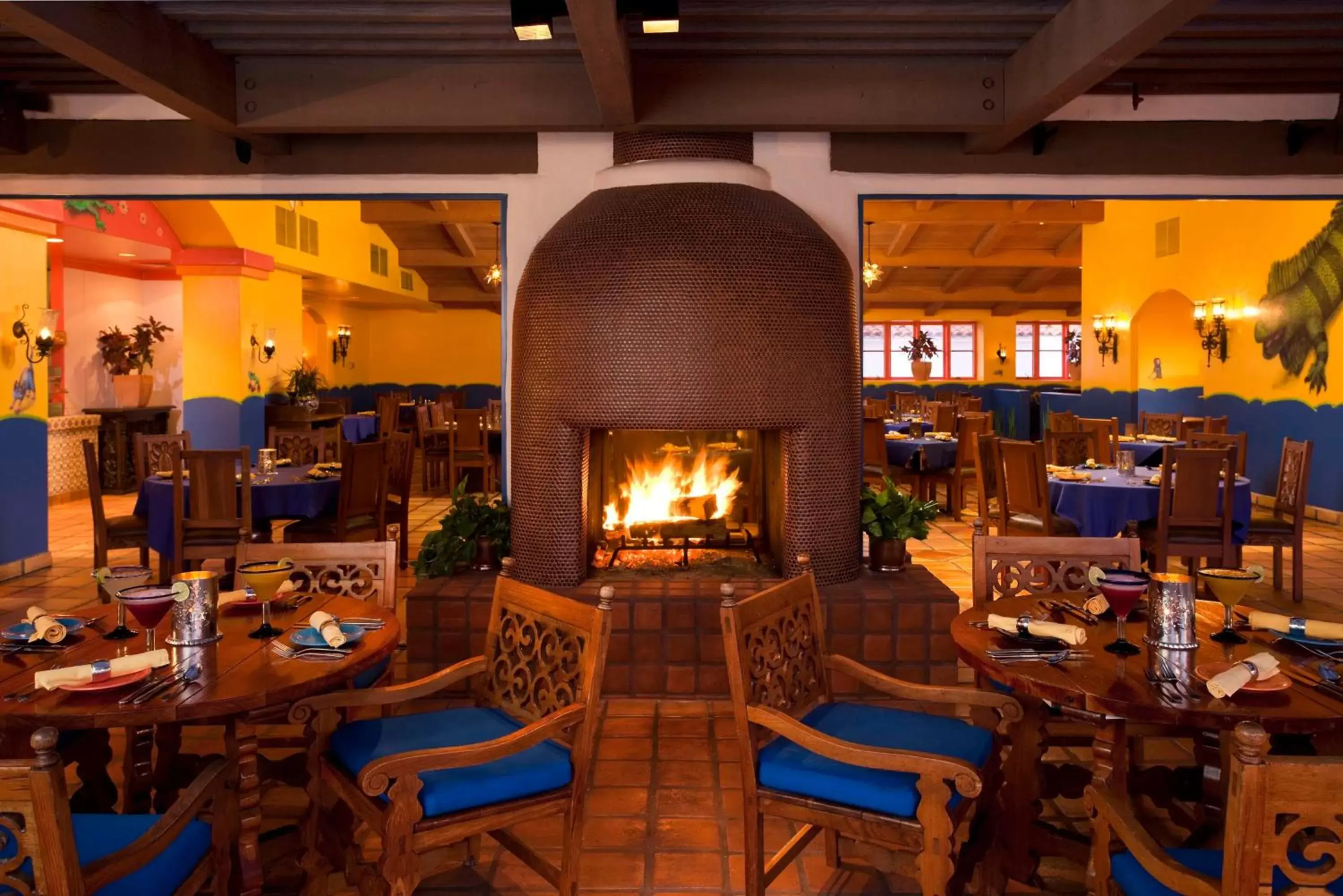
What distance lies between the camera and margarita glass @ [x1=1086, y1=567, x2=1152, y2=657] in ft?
7.29

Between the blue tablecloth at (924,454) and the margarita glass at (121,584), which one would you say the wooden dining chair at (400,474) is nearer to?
the margarita glass at (121,584)

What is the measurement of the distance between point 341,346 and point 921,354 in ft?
32.6

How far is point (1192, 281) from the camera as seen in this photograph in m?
10.4

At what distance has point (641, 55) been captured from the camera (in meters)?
3.97

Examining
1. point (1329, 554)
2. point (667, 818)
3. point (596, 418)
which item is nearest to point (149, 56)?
point (596, 418)

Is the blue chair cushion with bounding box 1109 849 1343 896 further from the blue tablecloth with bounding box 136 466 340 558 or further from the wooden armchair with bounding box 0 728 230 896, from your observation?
the blue tablecloth with bounding box 136 466 340 558

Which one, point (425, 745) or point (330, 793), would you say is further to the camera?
point (330, 793)

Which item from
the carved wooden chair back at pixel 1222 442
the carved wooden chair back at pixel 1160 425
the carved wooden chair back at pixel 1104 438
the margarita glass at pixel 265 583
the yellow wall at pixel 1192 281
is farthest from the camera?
the yellow wall at pixel 1192 281

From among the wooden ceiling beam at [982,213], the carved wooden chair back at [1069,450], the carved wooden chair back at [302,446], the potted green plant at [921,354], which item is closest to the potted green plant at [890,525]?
the carved wooden chair back at [1069,450]

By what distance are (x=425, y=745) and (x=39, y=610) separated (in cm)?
110

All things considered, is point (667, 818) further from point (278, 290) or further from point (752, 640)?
point (278, 290)

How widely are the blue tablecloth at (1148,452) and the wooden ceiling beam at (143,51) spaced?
626 cm

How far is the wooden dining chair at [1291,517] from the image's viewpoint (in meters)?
5.28

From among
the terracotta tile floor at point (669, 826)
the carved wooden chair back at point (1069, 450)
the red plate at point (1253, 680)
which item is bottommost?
the terracotta tile floor at point (669, 826)
